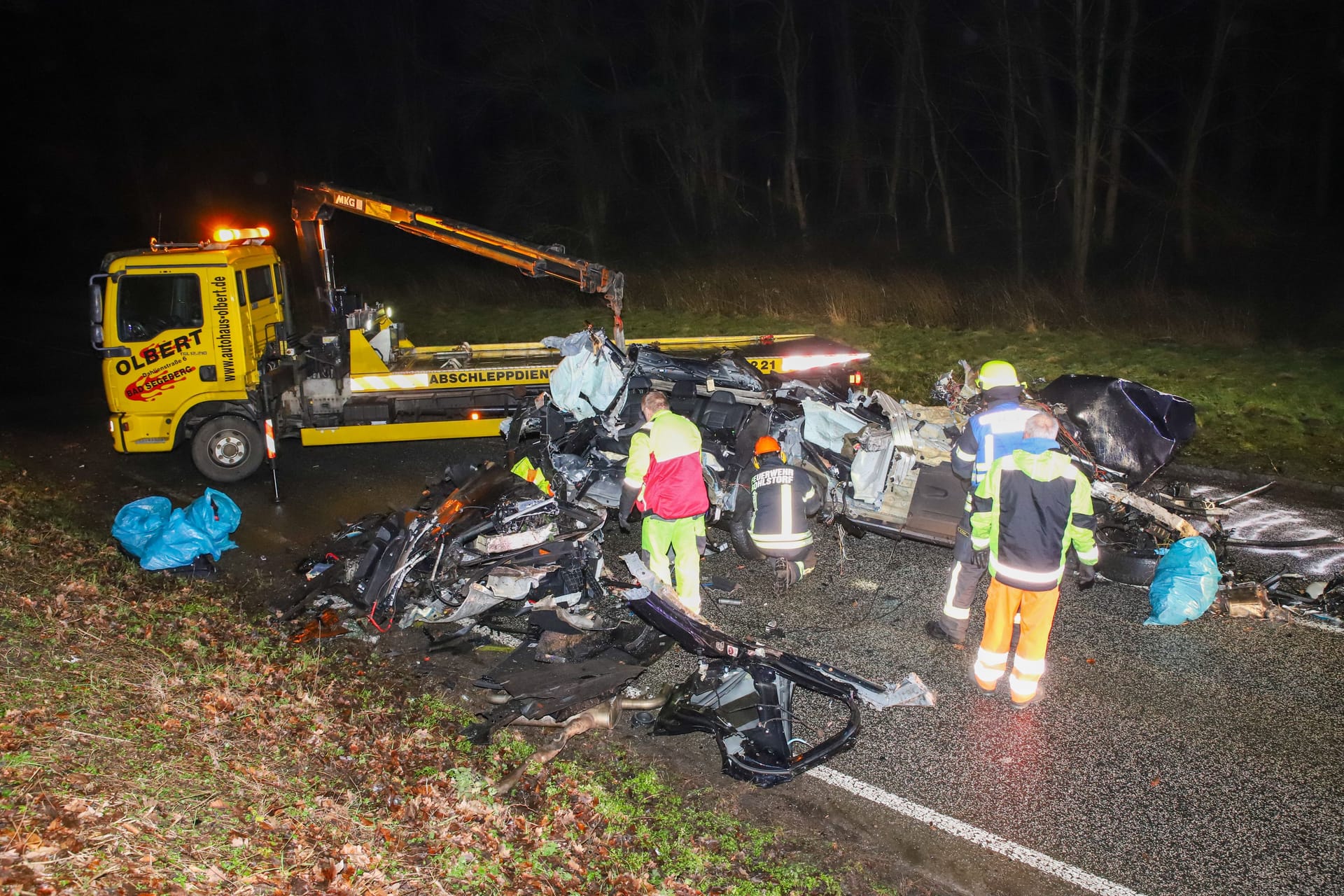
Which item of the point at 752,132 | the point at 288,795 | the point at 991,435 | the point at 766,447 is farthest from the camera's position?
the point at 752,132

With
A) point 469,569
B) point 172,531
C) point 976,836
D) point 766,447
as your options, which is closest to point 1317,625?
point 976,836

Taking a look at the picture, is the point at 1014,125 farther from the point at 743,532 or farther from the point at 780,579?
the point at 780,579

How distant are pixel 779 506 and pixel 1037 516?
1.99 metres

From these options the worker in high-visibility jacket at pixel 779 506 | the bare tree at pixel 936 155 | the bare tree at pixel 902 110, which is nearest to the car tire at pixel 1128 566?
the worker in high-visibility jacket at pixel 779 506

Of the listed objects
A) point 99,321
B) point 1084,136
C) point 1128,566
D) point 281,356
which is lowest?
point 1128,566

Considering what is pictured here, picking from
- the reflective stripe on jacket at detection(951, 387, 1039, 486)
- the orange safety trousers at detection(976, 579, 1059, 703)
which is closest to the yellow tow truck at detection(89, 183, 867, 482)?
the reflective stripe on jacket at detection(951, 387, 1039, 486)

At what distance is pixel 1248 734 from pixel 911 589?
2.52 m

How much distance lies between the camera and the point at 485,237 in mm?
9812

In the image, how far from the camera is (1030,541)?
533cm

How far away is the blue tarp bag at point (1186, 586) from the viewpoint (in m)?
6.41

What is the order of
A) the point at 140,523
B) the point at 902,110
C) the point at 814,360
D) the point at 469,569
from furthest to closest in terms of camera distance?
1. the point at 902,110
2. the point at 814,360
3. the point at 140,523
4. the point at 469,569

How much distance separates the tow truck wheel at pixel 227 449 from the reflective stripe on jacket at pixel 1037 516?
7.94 metres

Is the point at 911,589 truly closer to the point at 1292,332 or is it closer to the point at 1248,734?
the point at 1248,734

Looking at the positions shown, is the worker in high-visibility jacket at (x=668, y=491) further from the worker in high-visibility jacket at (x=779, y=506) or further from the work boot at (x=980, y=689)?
the work boot at (x=980, y=689)
